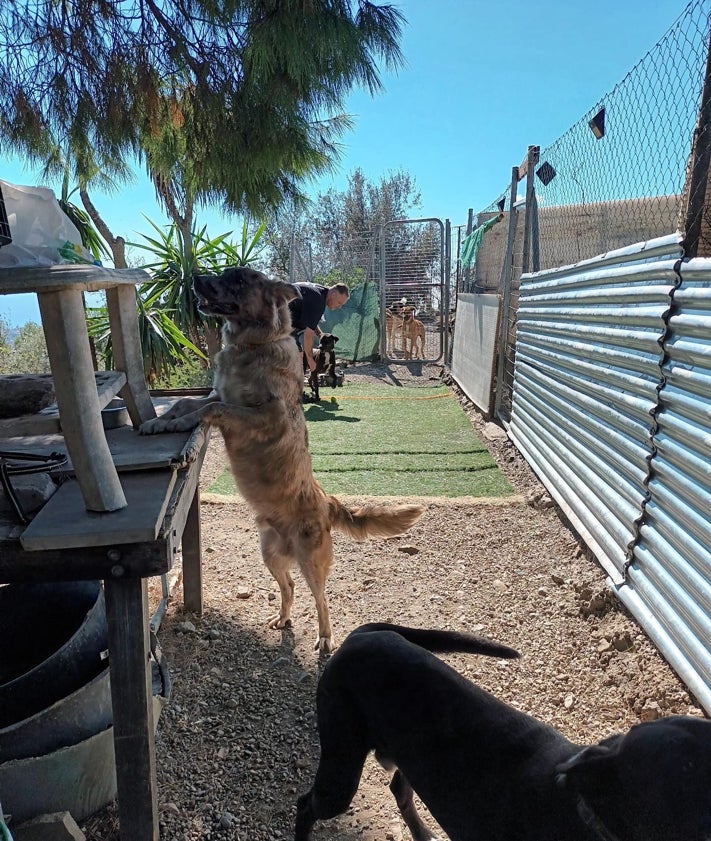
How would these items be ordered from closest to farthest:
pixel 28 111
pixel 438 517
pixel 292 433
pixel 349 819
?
1. pixel 349 819
2. pixel 292 433
3. pixel 28 111
4. pixel 438 517

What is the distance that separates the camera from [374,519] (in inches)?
136

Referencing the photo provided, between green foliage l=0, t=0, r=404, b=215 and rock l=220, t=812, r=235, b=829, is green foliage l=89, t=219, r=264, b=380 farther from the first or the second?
rock l=220, t=812, r=235, b=829

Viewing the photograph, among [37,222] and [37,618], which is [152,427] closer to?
[37,222]

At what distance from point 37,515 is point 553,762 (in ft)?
4.96

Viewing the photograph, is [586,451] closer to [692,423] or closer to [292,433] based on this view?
[692,423]

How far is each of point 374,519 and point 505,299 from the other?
5004mm

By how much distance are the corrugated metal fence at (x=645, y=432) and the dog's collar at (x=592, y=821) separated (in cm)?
154

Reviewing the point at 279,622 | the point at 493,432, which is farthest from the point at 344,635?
the point at 493,432

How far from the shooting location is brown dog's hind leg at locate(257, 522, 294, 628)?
11.3 feet

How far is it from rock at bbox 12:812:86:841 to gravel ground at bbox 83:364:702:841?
0.99ft

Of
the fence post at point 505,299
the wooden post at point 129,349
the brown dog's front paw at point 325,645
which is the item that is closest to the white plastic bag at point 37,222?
the wooden post at point 129,349

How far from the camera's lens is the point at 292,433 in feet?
10.7

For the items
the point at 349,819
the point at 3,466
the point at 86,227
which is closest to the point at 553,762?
the point at 349,819

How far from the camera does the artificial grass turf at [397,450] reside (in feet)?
19.1
